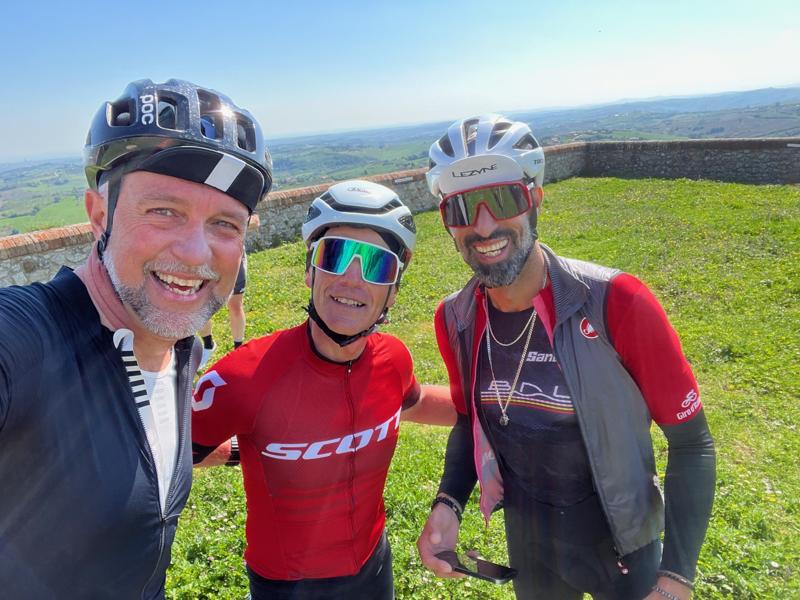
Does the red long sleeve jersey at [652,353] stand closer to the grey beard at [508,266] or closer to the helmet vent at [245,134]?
the grey beard at [508,266]

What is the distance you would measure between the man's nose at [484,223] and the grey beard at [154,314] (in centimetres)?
148

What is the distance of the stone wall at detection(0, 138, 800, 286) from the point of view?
388 inches

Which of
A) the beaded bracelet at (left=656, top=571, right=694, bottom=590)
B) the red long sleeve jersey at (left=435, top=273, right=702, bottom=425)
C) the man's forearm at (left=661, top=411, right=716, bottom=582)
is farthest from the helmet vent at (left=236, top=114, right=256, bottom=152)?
the beaded bracelet at (left=656, top=571, right=694, bottom=590)

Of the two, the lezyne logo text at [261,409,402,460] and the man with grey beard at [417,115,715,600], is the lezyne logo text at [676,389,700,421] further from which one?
→ the lezyne logo text at [261,409,402,460]

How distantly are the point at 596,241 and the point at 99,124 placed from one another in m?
13.2

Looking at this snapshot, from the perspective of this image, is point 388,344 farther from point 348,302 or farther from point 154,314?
point 154,314

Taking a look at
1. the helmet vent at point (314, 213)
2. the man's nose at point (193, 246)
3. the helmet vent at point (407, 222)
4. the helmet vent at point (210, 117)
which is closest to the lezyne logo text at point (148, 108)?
the helmet vent at point (210, 117)

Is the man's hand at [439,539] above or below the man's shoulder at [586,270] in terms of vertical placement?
below

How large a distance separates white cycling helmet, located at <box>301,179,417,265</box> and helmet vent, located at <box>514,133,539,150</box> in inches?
28.9

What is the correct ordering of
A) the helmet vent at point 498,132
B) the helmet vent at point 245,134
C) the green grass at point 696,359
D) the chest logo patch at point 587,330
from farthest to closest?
the green grass at point 696,359
the helmet vent at point 498,132
the chest logo patch at point 587,330
the helmet vent at point 245,134

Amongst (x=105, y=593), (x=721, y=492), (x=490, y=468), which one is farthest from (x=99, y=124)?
(x=721, y=492)

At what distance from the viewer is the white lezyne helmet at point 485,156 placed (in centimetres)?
263

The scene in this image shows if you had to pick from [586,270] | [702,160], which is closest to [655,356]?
[586,270]

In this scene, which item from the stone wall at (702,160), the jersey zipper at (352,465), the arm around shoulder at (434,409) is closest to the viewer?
the jersey zipper at (352,465)
